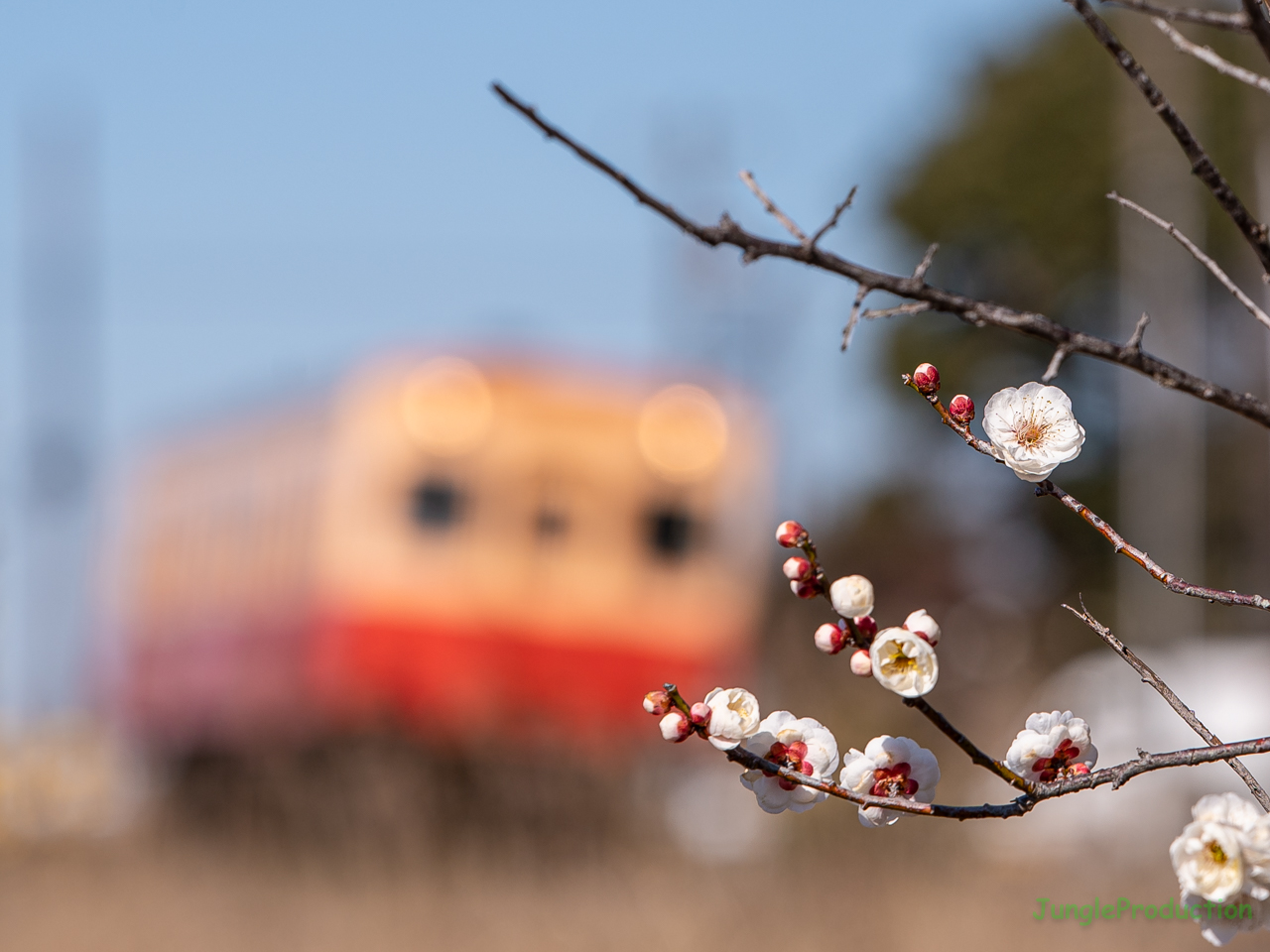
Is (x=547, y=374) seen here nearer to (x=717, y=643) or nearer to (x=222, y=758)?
(x=717, y=643)

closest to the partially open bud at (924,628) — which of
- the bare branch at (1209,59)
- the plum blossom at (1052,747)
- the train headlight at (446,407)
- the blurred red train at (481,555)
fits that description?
the plum blossom at (1052,747)

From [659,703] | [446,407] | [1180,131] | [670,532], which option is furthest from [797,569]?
[670,532]

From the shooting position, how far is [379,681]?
1005cm

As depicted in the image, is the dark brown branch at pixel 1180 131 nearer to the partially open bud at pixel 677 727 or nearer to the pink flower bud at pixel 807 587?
the pink flower bud at pixel 807 587

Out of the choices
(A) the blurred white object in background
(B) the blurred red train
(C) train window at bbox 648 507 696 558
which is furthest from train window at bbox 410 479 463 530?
(A) the blurred white object in background

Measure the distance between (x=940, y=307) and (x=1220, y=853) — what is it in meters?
0.42

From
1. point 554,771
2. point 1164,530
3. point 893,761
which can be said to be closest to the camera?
point 893,761

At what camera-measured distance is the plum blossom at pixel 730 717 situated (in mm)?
1048

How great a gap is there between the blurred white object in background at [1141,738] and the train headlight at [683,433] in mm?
2904

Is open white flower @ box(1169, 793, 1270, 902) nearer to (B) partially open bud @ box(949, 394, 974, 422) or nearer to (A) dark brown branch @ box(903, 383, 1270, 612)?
(A) dark brown branch @ box(903, 383, 1270, 612)

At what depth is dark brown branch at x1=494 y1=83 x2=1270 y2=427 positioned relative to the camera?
3.59ft

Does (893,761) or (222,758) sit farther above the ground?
(222,758)

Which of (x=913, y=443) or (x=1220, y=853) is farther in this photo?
(x=913, y=443)

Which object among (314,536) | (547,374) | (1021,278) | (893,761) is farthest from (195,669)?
(893,761)
